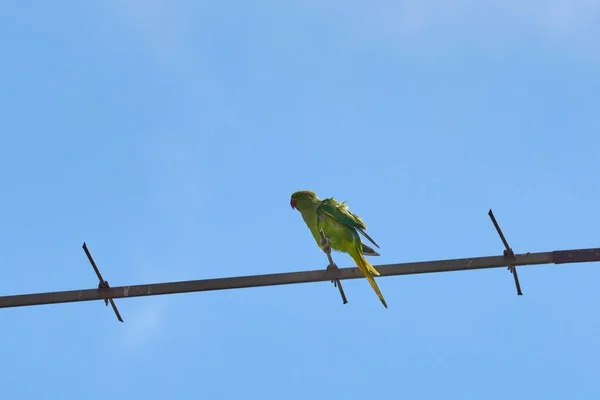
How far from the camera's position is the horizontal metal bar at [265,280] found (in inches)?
266

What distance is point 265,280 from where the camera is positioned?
6.80 metres

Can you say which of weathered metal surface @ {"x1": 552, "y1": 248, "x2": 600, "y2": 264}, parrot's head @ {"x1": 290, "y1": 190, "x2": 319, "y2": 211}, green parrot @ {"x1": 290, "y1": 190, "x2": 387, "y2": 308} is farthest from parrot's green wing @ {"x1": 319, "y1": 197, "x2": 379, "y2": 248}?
weathered metal surface @ {"x1": 552, "y1": 248, "x2": 600, "y2": 264}

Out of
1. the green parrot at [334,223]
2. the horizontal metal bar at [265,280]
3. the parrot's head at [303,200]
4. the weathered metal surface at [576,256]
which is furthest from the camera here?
the parrot's head at [303,200]

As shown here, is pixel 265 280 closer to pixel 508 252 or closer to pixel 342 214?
pixel 508 252

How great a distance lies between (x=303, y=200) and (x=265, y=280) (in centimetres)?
374

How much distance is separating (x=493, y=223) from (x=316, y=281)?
1.74 metres

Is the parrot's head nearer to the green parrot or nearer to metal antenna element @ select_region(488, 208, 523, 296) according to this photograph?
the green parrot

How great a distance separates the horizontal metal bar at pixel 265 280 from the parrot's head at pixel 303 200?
3.28 meters

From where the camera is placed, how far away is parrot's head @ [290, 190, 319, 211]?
10.4 m

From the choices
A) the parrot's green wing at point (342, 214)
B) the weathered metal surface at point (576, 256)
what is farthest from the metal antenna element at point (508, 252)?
the parrot's green wing at point (342, 214)

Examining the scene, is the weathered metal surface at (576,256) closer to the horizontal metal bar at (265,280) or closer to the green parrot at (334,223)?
the horizontal metal bar at (265,280)

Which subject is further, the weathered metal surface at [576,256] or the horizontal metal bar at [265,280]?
the horizontal metal bar at [265,280]

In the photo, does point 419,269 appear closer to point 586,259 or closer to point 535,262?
point 535,262

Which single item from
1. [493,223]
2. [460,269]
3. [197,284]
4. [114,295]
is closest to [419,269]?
[460,269]
